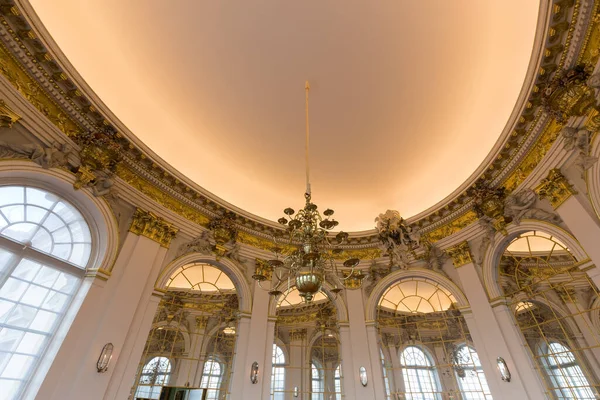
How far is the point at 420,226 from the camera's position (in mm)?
8969

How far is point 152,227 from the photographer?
22.7ft

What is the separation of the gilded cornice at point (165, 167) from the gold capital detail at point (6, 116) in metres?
0.44

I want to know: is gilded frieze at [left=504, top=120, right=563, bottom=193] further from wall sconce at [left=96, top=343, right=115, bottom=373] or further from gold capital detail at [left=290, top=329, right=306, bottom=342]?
gold capital detail at [left=290, top=329, right=306, bottom=342]

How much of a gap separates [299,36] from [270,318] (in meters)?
6.84

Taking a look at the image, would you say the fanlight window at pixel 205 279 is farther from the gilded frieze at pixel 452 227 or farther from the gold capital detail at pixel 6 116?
the gilded frieze at pixel 452 227

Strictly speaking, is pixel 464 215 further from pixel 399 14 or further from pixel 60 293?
pixel 60 293

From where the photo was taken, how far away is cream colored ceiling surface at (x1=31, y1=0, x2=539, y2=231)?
5.61 m

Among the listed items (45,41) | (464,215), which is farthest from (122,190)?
(464,215)

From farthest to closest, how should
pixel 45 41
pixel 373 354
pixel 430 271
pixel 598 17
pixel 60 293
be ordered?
pixel 430 271 → pixel 373 354 → pixel 60 293 → pixel 45 41 → pixel 598 17

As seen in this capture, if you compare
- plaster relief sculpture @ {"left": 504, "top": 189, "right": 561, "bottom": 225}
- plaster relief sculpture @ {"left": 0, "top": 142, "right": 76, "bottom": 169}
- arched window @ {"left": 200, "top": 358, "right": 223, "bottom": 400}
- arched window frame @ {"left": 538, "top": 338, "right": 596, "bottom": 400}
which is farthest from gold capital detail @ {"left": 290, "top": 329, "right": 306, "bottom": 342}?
plaster relief sculpture @ {"left": 0, "top": 142, "right": 76, "bottom": 169}

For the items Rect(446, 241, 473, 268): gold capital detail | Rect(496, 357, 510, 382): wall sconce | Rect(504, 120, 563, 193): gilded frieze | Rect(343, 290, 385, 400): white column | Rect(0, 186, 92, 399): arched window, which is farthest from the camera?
Rect(446, 241, 473, 268): gold capital detail

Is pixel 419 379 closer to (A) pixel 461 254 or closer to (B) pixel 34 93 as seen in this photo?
(A) pixel 461 254

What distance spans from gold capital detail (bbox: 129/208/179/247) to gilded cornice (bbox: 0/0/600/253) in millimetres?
538

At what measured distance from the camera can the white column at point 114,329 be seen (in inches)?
194
